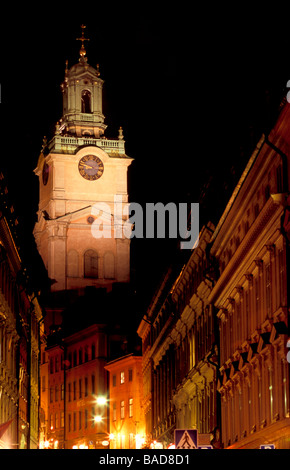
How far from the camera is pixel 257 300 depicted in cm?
4372

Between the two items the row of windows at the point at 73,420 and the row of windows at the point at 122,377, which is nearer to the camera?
the row of windows at the point at 122,377

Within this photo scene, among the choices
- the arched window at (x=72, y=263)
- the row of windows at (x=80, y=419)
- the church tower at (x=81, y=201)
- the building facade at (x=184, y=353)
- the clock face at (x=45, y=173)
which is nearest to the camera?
the building facade at (x=184, y=353)

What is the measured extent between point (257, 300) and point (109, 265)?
113 meters

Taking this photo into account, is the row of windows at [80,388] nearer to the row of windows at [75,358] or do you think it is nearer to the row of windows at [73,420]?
the row of windows at [73,420]

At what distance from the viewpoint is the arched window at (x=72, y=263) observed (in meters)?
154

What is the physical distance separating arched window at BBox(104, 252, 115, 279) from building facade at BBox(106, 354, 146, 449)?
29.3 meters

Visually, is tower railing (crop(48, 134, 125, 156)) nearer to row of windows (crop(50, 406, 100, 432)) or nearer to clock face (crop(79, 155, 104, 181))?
clock face (crop(79, 155, 104, 181))

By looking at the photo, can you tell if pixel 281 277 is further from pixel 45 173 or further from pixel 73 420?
pixel 45 173

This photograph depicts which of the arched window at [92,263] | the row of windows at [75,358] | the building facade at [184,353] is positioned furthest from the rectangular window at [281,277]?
the arched window at [92,263]

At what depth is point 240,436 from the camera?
155 feet

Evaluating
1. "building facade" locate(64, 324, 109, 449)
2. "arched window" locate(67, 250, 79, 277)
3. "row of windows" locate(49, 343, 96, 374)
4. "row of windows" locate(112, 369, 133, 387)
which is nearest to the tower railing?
"arched window" locate(67, 250, 79, 277)

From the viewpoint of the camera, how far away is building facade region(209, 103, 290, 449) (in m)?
38.0

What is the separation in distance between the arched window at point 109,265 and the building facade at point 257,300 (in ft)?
335

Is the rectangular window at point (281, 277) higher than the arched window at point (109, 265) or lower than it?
lower
